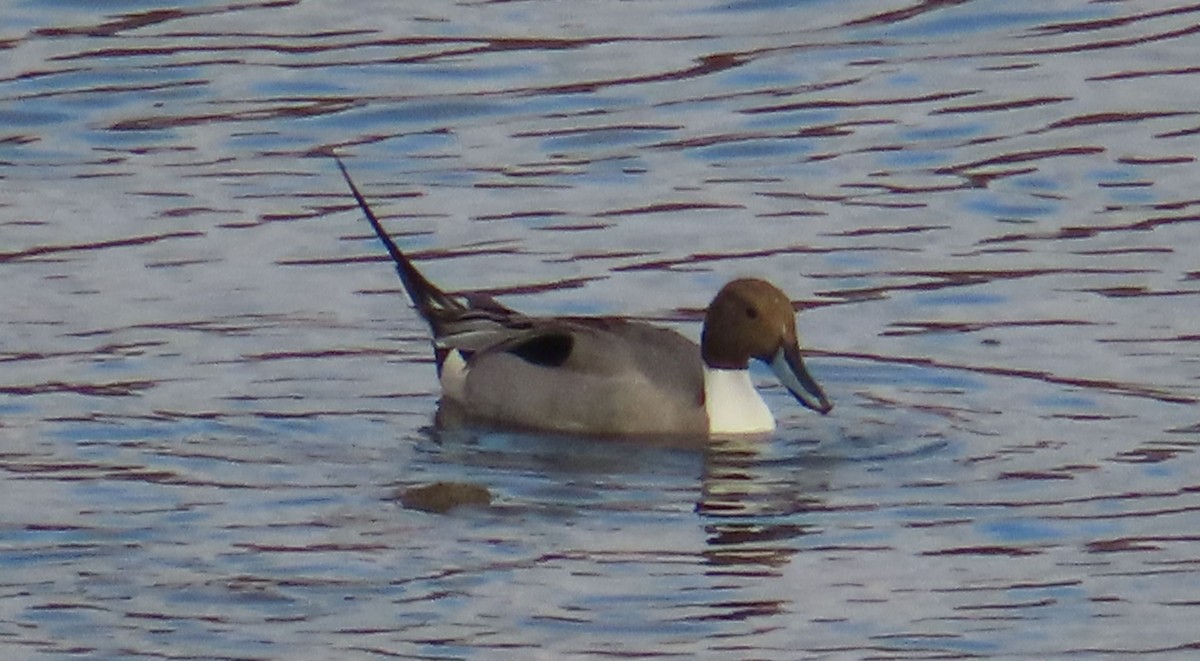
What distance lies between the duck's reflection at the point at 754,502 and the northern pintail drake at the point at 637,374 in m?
0.27

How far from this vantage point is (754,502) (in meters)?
10.8

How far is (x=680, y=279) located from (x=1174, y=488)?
3421mm

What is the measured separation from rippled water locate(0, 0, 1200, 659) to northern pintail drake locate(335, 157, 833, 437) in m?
0.21

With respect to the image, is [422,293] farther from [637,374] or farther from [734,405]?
[734,405]

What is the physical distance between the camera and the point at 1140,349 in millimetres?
12250

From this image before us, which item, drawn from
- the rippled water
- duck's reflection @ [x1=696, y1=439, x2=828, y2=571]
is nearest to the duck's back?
the rippled water

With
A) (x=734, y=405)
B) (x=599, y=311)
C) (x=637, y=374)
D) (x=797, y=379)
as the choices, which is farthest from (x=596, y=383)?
(x=599, y=311)

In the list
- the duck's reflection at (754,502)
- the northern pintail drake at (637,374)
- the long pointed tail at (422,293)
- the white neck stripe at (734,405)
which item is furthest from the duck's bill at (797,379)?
the long pointed tail at (422,293)

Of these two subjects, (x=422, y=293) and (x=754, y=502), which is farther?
(x=422, y=293)

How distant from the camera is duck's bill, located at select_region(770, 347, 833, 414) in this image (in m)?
11.7

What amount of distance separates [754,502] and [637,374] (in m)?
1.37

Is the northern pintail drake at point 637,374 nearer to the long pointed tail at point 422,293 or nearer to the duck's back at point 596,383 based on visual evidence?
the duck's back at point 596,383

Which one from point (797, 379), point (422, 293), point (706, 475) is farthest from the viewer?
point (422, 293)

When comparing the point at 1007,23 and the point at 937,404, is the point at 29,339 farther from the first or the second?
the point at 1007,23
